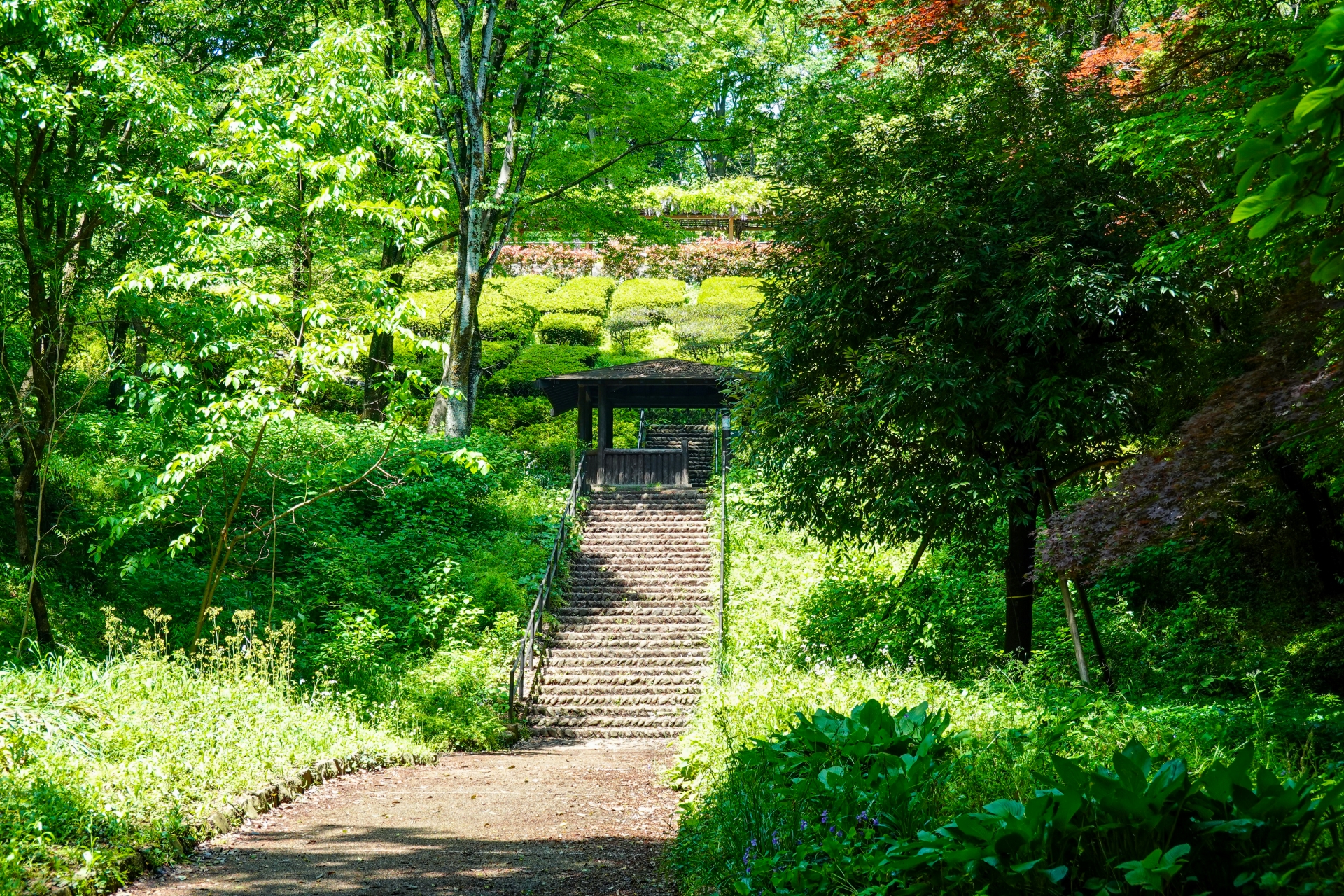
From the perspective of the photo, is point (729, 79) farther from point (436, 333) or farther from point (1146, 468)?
point (1146, 468)

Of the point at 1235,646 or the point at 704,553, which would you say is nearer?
the point at 1235,646

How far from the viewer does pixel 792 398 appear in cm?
1090

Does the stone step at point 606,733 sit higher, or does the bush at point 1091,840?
the bush at point 1091,840

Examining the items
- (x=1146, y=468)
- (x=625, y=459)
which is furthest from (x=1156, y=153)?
(x=625, y=459)

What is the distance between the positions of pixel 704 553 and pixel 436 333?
997 cm

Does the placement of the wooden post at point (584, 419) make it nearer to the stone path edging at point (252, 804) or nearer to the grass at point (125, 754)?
the stone path edging at point (252, 804)

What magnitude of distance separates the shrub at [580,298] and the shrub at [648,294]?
0.46 meters

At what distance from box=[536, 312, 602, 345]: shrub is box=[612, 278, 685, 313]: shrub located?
141 centimetres

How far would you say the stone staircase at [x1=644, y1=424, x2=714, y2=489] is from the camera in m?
23.6

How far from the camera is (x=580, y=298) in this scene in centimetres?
3128

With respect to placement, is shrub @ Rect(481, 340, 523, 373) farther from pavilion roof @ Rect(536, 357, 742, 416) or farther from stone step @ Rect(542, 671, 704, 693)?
stone step @ Rect(542, 671, 704, 693)

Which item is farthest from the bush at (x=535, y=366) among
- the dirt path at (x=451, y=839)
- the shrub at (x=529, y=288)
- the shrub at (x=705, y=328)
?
the dirt path at (x=451, y=839)

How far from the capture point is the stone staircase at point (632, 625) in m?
13.4

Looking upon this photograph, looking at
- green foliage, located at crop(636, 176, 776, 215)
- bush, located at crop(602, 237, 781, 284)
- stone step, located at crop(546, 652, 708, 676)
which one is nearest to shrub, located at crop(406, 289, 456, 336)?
bush, located at crop(602, 237, 781, 284)
